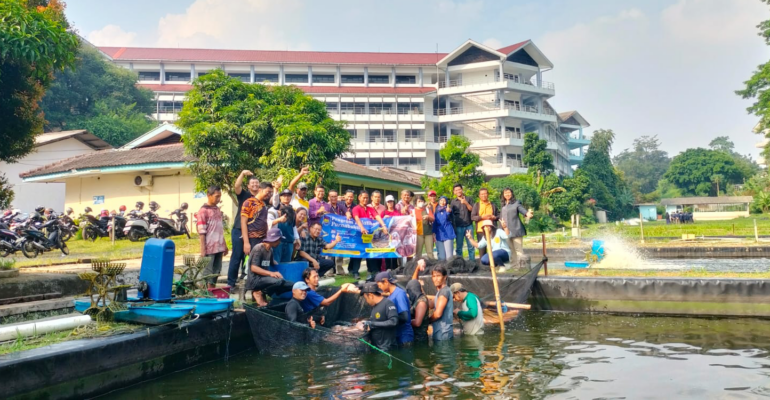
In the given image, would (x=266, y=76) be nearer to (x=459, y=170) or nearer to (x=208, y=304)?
(x=459, y=170)

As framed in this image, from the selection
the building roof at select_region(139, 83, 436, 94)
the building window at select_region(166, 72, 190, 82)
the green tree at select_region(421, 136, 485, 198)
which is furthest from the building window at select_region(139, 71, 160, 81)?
the green tree at select_region(421, 136, 485, 198)

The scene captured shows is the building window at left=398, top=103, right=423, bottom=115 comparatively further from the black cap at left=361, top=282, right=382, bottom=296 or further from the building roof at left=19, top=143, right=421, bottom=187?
the black cap at left=361, top=282, right=382, bottom=296

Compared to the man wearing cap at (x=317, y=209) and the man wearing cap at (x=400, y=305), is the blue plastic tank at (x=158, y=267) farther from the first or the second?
the man wearing cap at (x=317, y=209)

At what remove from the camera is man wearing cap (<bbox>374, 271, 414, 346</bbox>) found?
8062mm

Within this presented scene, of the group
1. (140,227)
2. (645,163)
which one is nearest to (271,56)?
(140,227)

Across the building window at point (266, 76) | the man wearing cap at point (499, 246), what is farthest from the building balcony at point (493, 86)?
the man wearing cap at point (499, 246)

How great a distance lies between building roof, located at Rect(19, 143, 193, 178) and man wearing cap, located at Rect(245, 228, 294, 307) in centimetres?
1371

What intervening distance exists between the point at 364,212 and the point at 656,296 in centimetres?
558

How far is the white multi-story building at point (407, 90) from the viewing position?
2244 inches

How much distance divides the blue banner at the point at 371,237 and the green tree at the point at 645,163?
340ft

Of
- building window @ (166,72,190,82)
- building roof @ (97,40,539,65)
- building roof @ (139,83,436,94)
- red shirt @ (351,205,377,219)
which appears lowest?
red shirt @ (351,205,377,219)

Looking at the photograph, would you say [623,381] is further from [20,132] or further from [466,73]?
[466,73]

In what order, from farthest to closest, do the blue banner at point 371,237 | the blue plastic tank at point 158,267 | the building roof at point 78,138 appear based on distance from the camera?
1. the building roof at point 78,138
2. the blue banner at point 371,237
3. the blue plastic tank at point 158,267

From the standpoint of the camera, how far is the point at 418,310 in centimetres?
848
